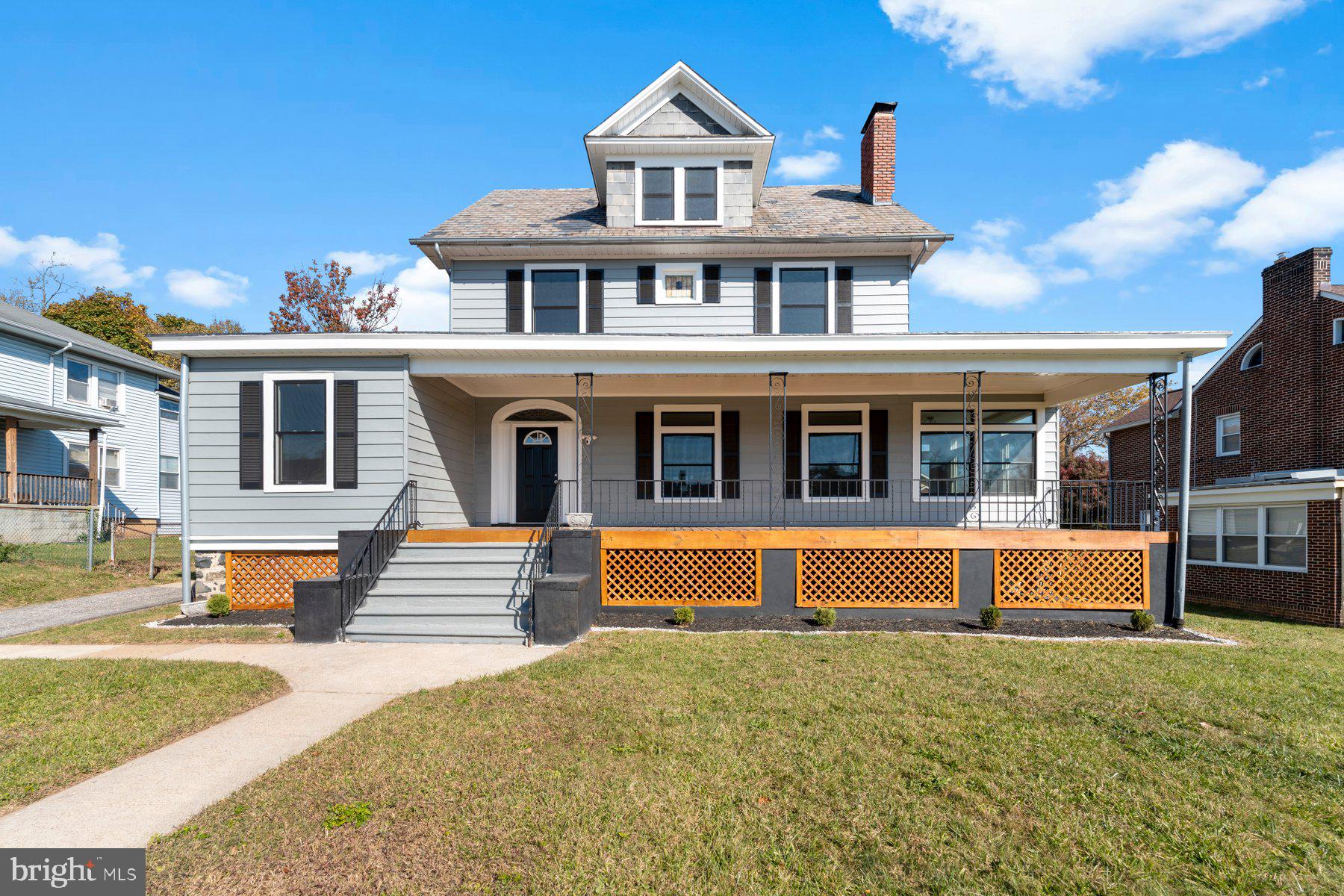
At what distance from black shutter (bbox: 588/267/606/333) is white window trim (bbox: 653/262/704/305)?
3.35 feet

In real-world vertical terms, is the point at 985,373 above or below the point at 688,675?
above

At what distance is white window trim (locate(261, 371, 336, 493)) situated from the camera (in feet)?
31.4

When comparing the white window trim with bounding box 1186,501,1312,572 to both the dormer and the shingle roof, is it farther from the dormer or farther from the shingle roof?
the dormer

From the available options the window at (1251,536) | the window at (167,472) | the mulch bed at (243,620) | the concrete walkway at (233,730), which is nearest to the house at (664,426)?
the mulch bed at (243,620)

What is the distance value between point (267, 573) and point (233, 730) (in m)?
5.81

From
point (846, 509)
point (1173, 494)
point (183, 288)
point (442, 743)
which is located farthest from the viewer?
point (183, 288)

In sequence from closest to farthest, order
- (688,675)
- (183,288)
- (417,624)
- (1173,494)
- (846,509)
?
(688,675) → (417,624) → (846,509) → (1173,494) → (183,288)

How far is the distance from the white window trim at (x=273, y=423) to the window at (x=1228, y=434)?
68.7 feet

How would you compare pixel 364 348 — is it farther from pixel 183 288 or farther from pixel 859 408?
pixel 183 288

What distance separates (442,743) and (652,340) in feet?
21.0

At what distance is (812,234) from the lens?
12.2m

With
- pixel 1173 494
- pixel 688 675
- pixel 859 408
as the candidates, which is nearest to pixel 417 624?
pixel 688 675

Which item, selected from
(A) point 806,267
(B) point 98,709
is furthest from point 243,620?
(A) point 806,267

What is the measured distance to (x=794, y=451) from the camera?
12352 mm
